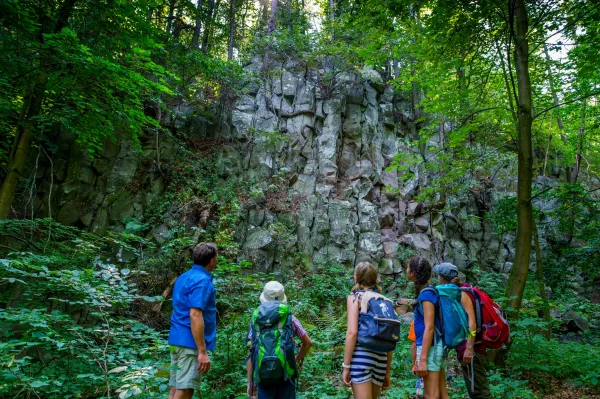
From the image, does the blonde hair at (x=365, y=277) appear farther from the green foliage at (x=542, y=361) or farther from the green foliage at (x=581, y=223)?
the green foliage at (x=581, y=223)

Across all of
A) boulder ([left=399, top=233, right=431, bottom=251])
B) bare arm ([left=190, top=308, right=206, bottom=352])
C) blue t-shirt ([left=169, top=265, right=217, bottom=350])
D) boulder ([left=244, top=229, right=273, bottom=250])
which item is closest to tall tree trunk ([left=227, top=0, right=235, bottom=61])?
boulder ([left=244, top=229, right=273, bottom=250])

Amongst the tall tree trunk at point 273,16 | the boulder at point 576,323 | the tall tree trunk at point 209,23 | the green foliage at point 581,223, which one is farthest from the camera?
the tall tree trunk at point 273,16

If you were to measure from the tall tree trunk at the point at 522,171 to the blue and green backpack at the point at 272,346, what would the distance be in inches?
172

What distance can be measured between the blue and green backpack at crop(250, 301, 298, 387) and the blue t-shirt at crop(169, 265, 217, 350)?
1.83ft

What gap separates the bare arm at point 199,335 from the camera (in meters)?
2.98

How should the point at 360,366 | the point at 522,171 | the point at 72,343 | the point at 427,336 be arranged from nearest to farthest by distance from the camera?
the point at 360,366
the point at 427,336
the point at 72,343
the point at 522,171

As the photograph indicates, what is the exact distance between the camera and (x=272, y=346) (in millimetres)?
2721

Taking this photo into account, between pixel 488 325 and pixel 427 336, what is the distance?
0.86m

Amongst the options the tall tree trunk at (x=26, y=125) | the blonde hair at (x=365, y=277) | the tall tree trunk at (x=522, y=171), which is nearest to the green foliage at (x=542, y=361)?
the tall tree trunk at (x=522, y=171)

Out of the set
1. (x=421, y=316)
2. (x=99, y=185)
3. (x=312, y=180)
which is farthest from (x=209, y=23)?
(x=421, y=316)

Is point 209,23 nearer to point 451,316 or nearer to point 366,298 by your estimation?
point 366,298

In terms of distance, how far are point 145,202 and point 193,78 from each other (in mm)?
5340

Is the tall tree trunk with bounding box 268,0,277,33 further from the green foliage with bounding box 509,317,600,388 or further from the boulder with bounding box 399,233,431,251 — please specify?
the green foliage with bounding box 509,317,600,388

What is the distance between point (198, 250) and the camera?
3.26 metres
